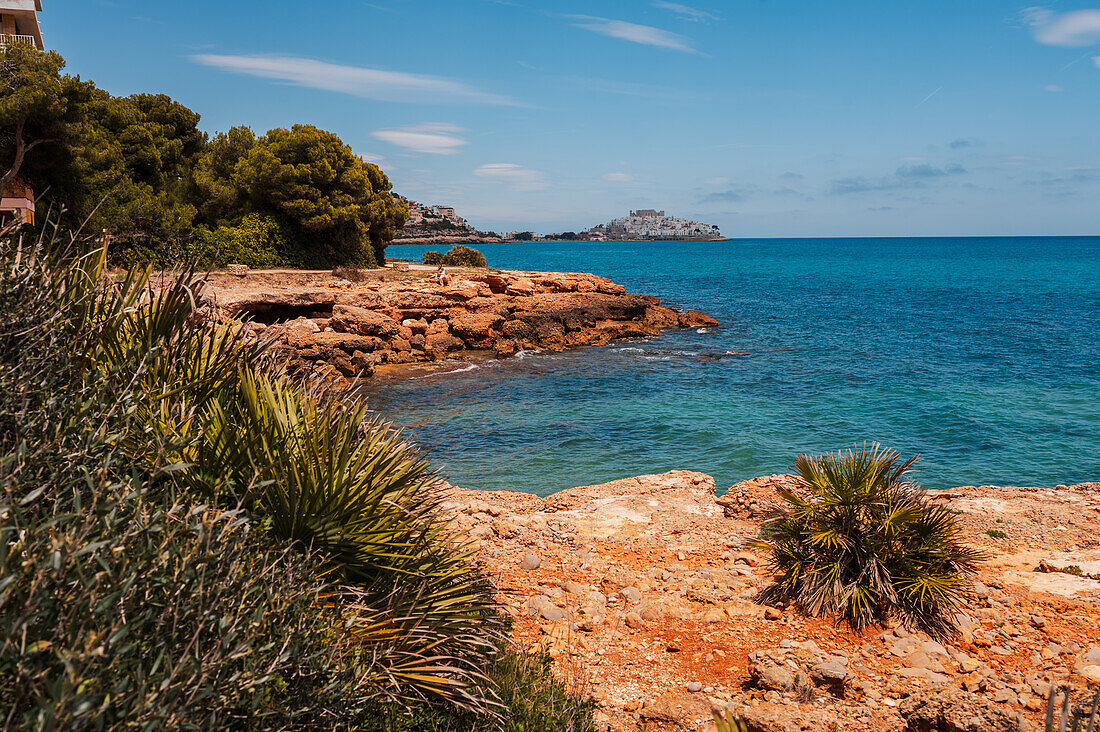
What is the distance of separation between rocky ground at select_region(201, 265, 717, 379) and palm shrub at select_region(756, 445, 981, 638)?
15.7m

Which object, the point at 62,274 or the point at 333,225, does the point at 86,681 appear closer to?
the point at 62,274

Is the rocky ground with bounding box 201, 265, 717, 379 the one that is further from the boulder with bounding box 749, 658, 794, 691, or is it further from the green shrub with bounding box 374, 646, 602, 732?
the boulder with bounding box 749, 658, 794, 691

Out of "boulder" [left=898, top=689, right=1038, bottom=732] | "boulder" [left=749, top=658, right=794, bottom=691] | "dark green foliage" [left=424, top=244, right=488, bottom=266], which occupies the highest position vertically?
"dark green foliage" [left=424, top=244, right=488, bottom=266]

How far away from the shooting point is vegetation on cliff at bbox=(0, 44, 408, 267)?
76.4 ft

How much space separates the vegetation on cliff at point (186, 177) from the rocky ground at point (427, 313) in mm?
3254

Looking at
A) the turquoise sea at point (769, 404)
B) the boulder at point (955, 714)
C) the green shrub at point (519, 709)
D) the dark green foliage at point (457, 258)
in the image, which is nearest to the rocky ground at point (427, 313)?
the turquoise sea at point (769, 404)

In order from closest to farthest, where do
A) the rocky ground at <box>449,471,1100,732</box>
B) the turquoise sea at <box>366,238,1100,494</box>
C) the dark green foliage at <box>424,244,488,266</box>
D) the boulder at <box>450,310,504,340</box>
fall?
the rocky ground at <box>449,471,1100,732</box> < the turquoise sea at <box>366,238,1100,494</box> < the boulder at <box>450,310,504,340</box> < the dark green foliage at <box>424,244,488,266</box>

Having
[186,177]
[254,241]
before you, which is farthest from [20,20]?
[254,241]

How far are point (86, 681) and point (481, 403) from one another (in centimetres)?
1935

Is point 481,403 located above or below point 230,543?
below

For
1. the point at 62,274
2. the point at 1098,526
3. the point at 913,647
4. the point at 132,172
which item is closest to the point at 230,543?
the point at 62,274

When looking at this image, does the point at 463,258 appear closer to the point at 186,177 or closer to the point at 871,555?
the point at 186,177

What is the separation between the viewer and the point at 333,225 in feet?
122

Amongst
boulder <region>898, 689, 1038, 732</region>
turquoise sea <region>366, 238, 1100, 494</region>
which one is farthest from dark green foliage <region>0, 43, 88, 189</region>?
boulder <region>898, 689, 1038, 732</region>
